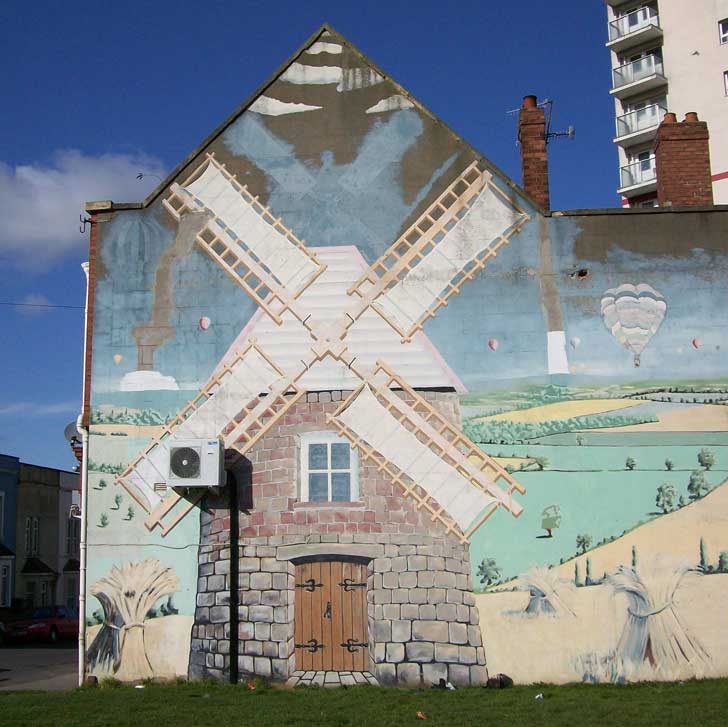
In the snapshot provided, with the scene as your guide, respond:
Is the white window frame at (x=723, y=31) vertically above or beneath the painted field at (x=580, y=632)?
above

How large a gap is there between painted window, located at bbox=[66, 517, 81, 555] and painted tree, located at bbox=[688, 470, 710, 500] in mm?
29941

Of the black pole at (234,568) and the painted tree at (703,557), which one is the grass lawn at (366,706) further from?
the painted tree at (703,557)

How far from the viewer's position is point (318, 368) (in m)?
12.5

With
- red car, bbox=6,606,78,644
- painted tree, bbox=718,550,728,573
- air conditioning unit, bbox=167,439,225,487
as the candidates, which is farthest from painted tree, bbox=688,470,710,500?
red car, bbox=6,606,78,644

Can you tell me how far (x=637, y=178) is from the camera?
36.3 metres

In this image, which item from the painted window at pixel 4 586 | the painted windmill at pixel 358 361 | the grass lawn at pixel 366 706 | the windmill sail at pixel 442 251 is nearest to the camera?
the grass lawn at pixel 366 706

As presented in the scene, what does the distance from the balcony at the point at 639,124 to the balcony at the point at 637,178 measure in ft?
3.43

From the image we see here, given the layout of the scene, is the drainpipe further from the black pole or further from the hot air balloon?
the hot air balloon

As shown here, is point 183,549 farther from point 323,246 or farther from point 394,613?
point 323,246

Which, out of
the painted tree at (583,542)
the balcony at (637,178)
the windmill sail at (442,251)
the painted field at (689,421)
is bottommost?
the painted tree at (583,542)

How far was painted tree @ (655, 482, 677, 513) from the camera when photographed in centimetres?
1207

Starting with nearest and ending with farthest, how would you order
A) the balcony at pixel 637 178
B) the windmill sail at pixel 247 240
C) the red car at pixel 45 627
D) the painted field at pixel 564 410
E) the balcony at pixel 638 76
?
the painted field at pixel 564 410
the windmill sail at pixel 247 240
the red car at pixel 45 627
the balcony at pixel 637 178
the balcony at pixel 638 76

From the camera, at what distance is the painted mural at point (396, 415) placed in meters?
11.9

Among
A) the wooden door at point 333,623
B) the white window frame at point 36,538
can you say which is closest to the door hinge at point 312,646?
the wooden door at point 333,623
